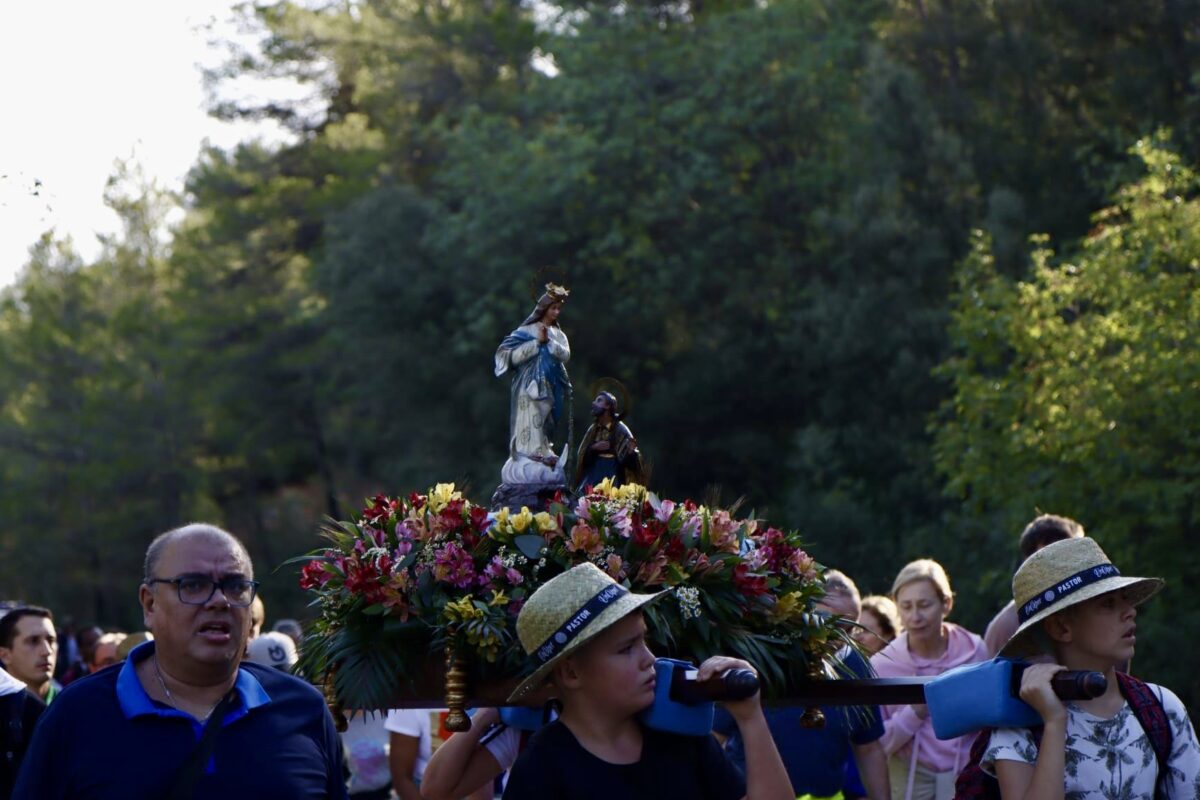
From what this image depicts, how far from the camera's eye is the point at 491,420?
39.2 m

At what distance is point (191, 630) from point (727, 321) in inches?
1314

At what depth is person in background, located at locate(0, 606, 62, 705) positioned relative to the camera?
9.05 metres

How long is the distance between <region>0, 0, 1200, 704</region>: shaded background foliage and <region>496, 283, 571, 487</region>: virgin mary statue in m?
17.0

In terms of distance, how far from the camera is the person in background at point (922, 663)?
946 cm

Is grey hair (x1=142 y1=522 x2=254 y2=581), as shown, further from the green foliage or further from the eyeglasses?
the green foliage

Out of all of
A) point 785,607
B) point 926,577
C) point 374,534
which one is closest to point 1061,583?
point 785,607

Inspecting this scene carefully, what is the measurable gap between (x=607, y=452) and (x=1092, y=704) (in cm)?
310

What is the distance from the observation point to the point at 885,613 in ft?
35.2

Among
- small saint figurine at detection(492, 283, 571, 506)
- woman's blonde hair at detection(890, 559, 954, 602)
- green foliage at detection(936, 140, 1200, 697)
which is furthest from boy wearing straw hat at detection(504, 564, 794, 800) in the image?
green foliage at detection(936, 140, 1200, 697)

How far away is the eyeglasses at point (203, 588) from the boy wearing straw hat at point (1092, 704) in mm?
2038

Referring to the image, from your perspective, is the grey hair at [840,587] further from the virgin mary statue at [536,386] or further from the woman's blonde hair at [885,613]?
the virgin mary statue at [536,386]

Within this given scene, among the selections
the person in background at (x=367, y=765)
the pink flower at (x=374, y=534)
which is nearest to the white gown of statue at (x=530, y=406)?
the pink flower at (x=374, y=534)

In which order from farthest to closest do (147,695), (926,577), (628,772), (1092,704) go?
(926,577), (1092,704), (147,695), (628,772)

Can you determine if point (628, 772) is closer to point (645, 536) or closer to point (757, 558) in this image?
point (645, 536)
